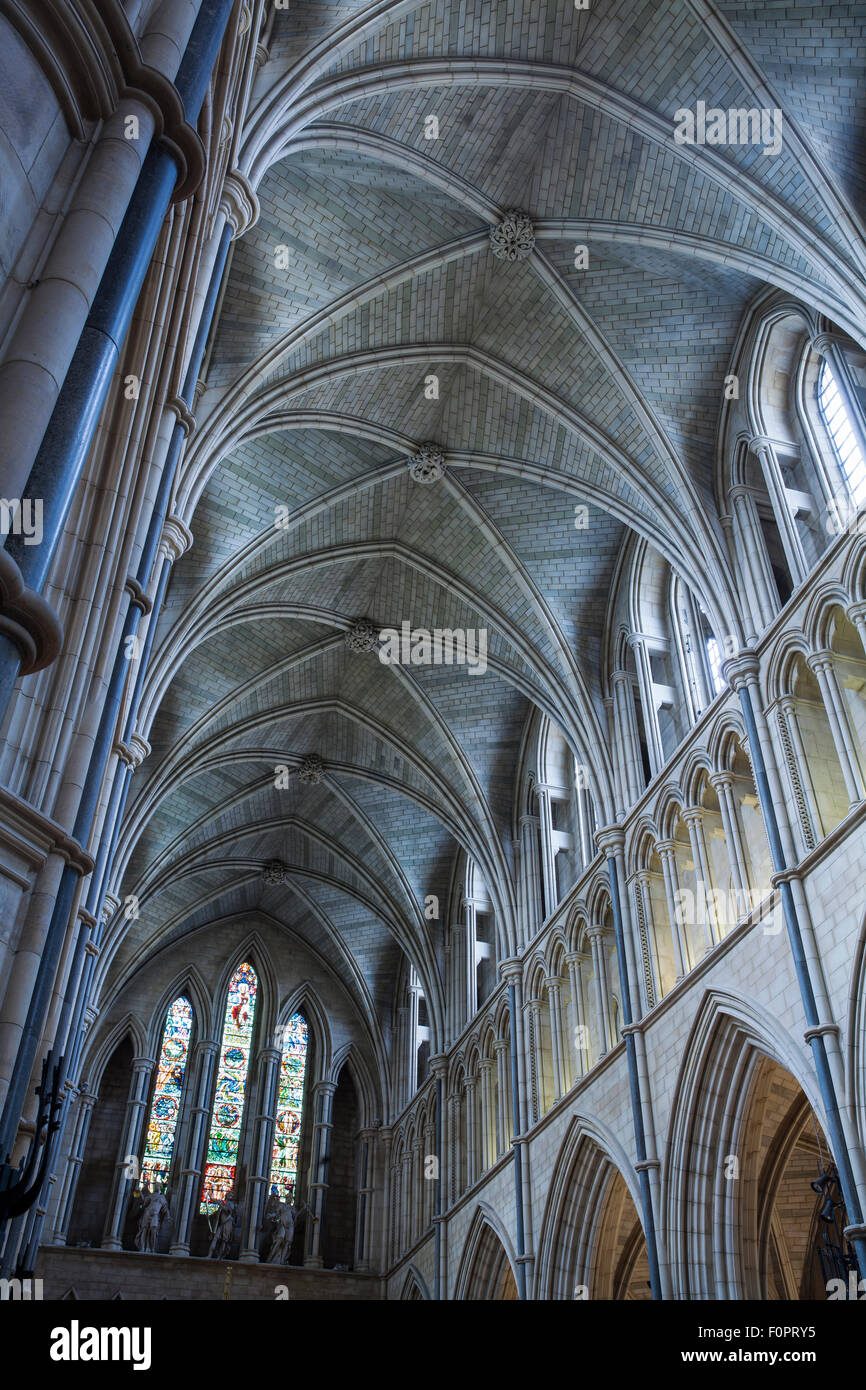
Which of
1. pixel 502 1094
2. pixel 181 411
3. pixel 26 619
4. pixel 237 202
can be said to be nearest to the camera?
pixel 26 619

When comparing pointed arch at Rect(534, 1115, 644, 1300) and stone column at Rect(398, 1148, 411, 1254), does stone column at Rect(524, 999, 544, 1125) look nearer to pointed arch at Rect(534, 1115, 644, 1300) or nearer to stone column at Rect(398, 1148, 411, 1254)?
pointed arch at Rect(534, 1115, 644, 1300)

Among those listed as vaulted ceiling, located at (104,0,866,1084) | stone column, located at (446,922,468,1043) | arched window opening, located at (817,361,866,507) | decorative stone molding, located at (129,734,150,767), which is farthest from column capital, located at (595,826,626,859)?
stone column, located at (446,922,468,1043)

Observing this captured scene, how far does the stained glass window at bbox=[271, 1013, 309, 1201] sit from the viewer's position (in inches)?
1023

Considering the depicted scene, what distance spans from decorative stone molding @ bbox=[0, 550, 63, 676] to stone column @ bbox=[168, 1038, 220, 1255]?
71.9 ft

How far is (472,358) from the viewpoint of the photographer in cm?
1745

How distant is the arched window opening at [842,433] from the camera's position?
43.7 feet

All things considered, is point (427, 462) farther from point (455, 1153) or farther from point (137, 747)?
point (455, 1153)

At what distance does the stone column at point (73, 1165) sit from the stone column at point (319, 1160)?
4.60 m

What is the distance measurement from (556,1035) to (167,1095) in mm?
10951

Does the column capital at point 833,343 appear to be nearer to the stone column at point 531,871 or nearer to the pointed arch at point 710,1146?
the pointed arch at point 710,1146

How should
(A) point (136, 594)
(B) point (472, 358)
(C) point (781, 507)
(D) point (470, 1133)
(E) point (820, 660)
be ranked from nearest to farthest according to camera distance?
1. (A) point (136, 594)
2. (E) point (820, 660)
3. (C) point (781, 507)
4. (B) point (472, 358)
5. (D) point (470, 1133)

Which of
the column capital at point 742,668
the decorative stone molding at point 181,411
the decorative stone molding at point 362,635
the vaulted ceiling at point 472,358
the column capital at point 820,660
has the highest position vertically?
the decorative stone molding at point 362,635

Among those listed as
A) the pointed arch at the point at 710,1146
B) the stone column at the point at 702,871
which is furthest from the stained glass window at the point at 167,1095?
the stone column at the point at 702,871

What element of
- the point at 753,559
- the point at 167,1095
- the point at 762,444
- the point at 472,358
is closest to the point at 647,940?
the point at 753,559
